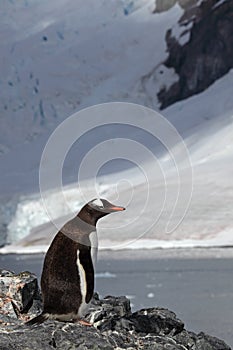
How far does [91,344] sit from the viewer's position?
9.36 m

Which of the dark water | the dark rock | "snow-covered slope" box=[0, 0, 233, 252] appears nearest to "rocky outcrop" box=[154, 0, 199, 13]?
"snow-covered slope" box=[0, 0, 233, 252]

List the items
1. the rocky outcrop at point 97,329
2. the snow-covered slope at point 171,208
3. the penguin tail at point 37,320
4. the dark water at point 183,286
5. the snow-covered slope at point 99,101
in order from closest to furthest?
the rocky outcrop at point 97,329 → the penguin tail at point 37,320 → the dark water at point 183,286 → the snow-covered slope at point 171,208 → the snow-covered slope at point 99,101

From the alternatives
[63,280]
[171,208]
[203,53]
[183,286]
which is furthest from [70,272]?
[203,53]

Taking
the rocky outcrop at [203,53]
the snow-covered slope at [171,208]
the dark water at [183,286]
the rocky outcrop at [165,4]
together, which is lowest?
the snow-covered slope at [171,208]

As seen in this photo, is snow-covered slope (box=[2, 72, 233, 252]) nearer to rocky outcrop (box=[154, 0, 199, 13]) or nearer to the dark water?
the dark water

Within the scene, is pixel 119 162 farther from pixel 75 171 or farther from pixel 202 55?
pixel 202 55

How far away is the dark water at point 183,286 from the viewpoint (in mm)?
32219

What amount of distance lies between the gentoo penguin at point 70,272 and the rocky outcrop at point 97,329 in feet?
1.02

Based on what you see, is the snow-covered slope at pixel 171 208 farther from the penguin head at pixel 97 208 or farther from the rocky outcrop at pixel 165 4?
the penguin head at pixel 97 208

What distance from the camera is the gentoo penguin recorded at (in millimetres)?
9945

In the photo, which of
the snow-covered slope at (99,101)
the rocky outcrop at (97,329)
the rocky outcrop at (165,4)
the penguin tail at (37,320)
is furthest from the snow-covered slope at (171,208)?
the penguin tail at (37,320)

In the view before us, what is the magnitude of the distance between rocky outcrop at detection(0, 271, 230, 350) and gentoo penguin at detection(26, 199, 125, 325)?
311 millimetres

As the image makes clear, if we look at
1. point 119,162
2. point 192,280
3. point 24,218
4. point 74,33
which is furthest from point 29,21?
point 192,280

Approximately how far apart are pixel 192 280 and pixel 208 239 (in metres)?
39.3
